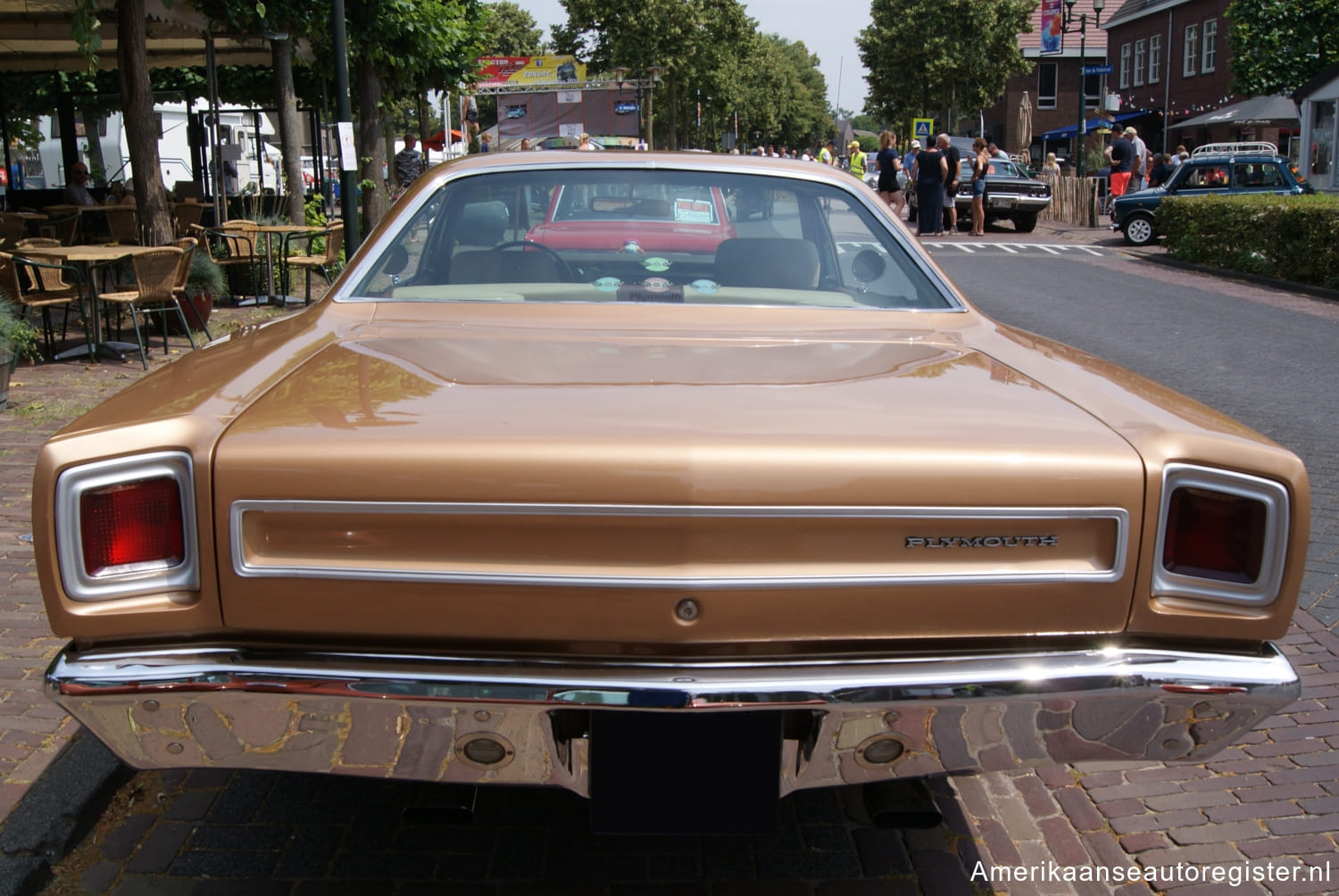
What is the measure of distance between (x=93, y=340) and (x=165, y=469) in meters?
8.58

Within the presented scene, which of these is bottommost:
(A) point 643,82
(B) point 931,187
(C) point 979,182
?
(B) point 931,187

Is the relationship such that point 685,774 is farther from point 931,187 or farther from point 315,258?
point 931,187

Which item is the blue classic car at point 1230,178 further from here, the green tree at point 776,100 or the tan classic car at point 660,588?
the green tree at point 776,100

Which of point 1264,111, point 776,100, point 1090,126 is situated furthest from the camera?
point 776,100

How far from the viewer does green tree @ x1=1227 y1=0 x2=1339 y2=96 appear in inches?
1307

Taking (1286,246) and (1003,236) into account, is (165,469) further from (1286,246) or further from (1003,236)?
(1003,236)

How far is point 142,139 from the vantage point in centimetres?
1108

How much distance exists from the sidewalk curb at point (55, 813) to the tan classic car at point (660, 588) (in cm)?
87

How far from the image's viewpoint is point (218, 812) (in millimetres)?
3141

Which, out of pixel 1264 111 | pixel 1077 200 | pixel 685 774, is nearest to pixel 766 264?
pixel 685 774

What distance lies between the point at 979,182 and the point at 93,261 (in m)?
19.2

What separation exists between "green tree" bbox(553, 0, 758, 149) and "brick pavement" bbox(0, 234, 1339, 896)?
47.5m

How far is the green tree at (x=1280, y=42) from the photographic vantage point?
3319cm

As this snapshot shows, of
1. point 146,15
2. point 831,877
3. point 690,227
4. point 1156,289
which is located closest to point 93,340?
point 146,15
